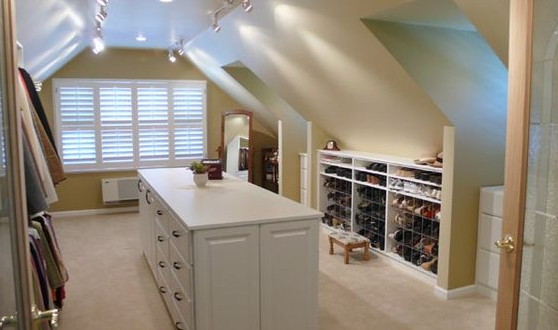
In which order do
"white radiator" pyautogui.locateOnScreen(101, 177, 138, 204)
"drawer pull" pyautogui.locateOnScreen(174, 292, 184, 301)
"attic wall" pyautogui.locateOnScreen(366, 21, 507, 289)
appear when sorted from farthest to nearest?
1. "white radiator" pyautogui.locateOnScreen(101, 177, 138, 204)
2. "attic wall" pyautogui.locateOnScreen(366, 21, 507, 289)
3. "drawer pull" pyautogui.locateOnScreen(174, 292, 184, 301)

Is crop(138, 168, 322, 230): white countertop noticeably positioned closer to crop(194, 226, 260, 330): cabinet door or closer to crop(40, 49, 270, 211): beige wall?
crop(194, 226, 260, 330): cabinet door

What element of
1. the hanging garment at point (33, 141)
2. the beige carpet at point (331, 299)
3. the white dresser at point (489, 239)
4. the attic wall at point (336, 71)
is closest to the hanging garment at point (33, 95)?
the hanging garment at point (33, 141)

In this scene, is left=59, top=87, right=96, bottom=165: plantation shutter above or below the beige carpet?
above

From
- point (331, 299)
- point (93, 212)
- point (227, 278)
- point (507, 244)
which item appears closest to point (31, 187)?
point (227, 278)

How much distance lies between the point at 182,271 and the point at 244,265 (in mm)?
434

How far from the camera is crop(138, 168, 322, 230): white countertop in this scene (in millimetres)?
2616

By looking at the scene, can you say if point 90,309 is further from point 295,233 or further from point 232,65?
point 232,65

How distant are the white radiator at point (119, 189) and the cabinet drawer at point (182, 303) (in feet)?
13.2

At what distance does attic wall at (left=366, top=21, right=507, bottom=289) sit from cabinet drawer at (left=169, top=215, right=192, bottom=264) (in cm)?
183

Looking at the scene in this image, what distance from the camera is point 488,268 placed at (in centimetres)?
375

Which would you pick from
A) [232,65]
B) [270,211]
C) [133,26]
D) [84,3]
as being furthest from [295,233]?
[232,65]

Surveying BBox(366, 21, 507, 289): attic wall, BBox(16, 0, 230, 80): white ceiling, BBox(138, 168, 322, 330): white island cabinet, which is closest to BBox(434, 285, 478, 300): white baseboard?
BBox(366, 21, 507, 289): attic wall

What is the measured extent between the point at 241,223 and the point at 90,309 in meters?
1.82

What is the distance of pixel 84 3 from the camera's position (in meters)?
3.51
